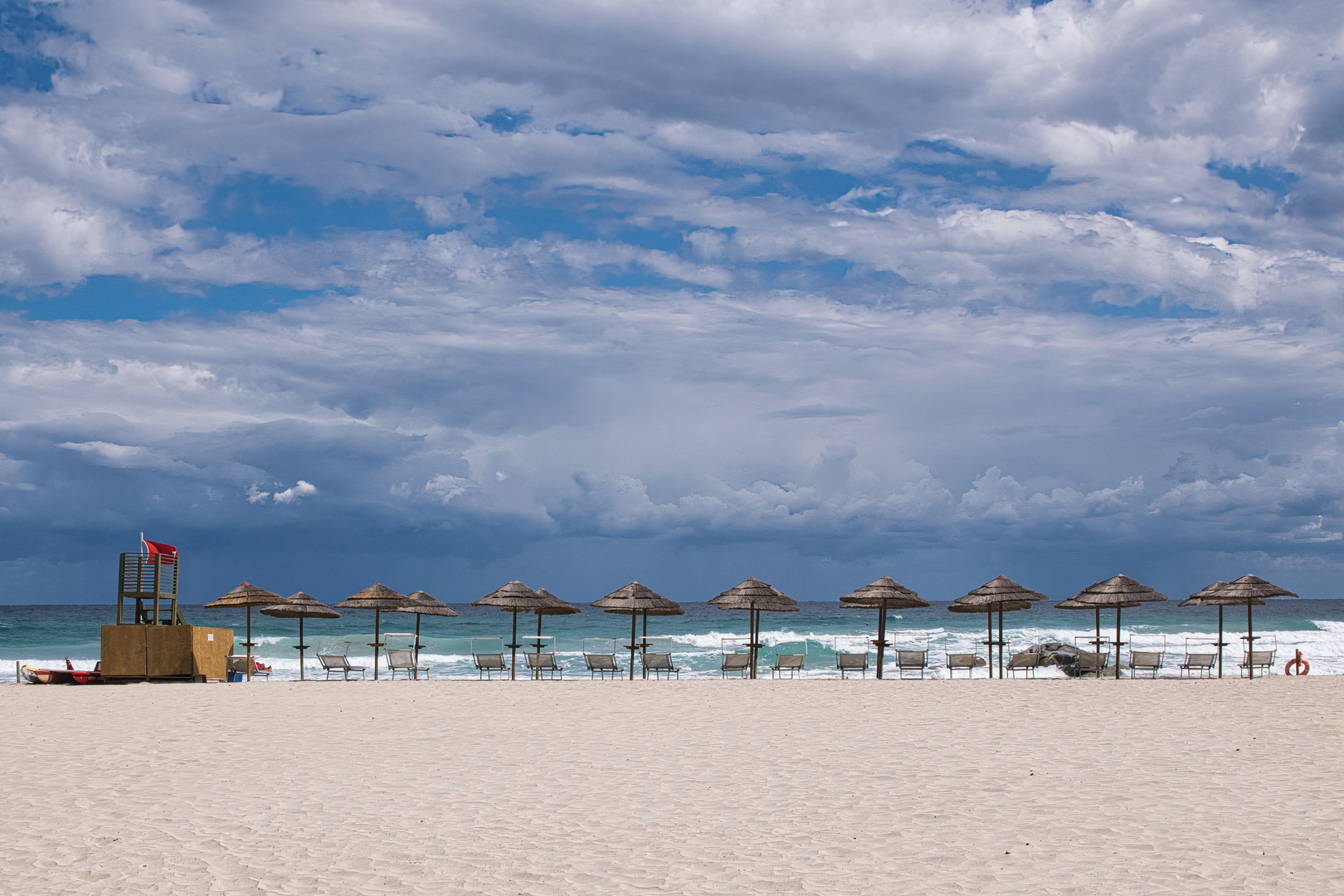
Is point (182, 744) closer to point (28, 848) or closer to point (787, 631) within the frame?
point (28, 848)

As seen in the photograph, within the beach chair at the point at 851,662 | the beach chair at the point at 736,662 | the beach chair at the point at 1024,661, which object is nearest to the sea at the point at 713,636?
the beach chair at the point at 736,662

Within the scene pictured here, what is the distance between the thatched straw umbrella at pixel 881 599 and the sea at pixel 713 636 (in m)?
2.30

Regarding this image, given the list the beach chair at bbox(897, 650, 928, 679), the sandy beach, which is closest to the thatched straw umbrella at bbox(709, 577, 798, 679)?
the beach chair at bbox(897, 650, 928, 679)

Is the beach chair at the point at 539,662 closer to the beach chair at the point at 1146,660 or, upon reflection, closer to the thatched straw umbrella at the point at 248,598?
the thatched straw umbrella at the point at 248,598

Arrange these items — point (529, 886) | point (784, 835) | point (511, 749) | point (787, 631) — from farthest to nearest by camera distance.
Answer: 1. point (787, 631)
2. point (511, 749)
3. point (784, 835)
4. point (529, 886)

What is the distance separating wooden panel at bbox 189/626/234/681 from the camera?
761 inches

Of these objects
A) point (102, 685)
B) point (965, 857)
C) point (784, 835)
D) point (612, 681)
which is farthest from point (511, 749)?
point (102, 685)

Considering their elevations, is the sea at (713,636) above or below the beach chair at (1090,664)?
below

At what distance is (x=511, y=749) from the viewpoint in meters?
11.1

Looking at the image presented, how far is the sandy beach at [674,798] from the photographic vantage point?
6383 mm

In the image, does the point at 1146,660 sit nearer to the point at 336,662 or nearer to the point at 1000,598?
the point at 1000,598

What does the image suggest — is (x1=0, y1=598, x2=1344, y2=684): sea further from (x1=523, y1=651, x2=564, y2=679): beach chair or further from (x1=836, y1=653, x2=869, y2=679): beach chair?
(x1=836, y1=653, x2=869, y2=679): beach chair

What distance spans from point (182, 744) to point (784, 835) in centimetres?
710

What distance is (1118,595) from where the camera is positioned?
20578mm
